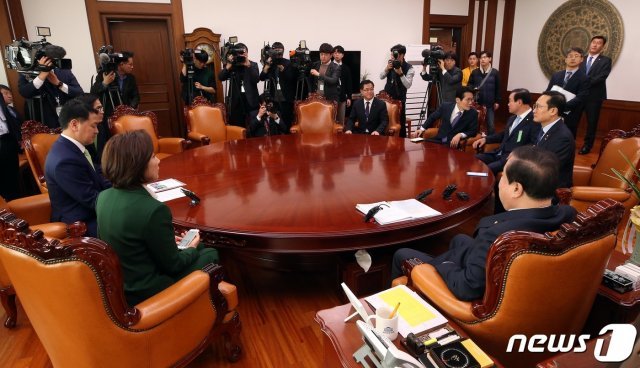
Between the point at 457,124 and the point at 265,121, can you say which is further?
the point at 265,121

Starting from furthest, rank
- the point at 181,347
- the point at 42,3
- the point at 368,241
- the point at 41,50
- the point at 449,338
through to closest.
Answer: the point at 42,3
the point at 41,50
the point at 368,241
the point at 181,347
the point at 449,338

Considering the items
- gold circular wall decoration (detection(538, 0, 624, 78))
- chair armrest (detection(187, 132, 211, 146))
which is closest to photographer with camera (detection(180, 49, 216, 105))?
chair armrest (detection(187, 132, 211, 146))

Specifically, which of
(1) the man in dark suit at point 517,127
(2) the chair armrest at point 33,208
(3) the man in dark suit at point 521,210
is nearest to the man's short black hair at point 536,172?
(3) the man in dark suit at point 521,210

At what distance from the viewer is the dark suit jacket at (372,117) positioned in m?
4.43

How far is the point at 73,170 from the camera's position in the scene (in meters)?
2.01

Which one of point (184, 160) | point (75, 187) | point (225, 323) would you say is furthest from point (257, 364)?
point (184, 160)

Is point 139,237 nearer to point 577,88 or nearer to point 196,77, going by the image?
point 196,77

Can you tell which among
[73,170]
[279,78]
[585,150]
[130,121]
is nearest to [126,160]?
[73,170]

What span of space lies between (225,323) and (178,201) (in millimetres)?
770

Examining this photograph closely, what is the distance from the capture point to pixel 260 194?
7.20ft

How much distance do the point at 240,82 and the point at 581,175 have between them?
12.0 feet

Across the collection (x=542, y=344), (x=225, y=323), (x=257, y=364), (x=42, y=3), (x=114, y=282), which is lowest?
(x=257, y=364)

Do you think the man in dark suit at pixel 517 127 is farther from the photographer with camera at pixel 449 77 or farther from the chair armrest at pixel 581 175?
the photographer with camera at pixel 449 77

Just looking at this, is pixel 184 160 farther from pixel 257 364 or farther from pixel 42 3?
pixel 42 3
